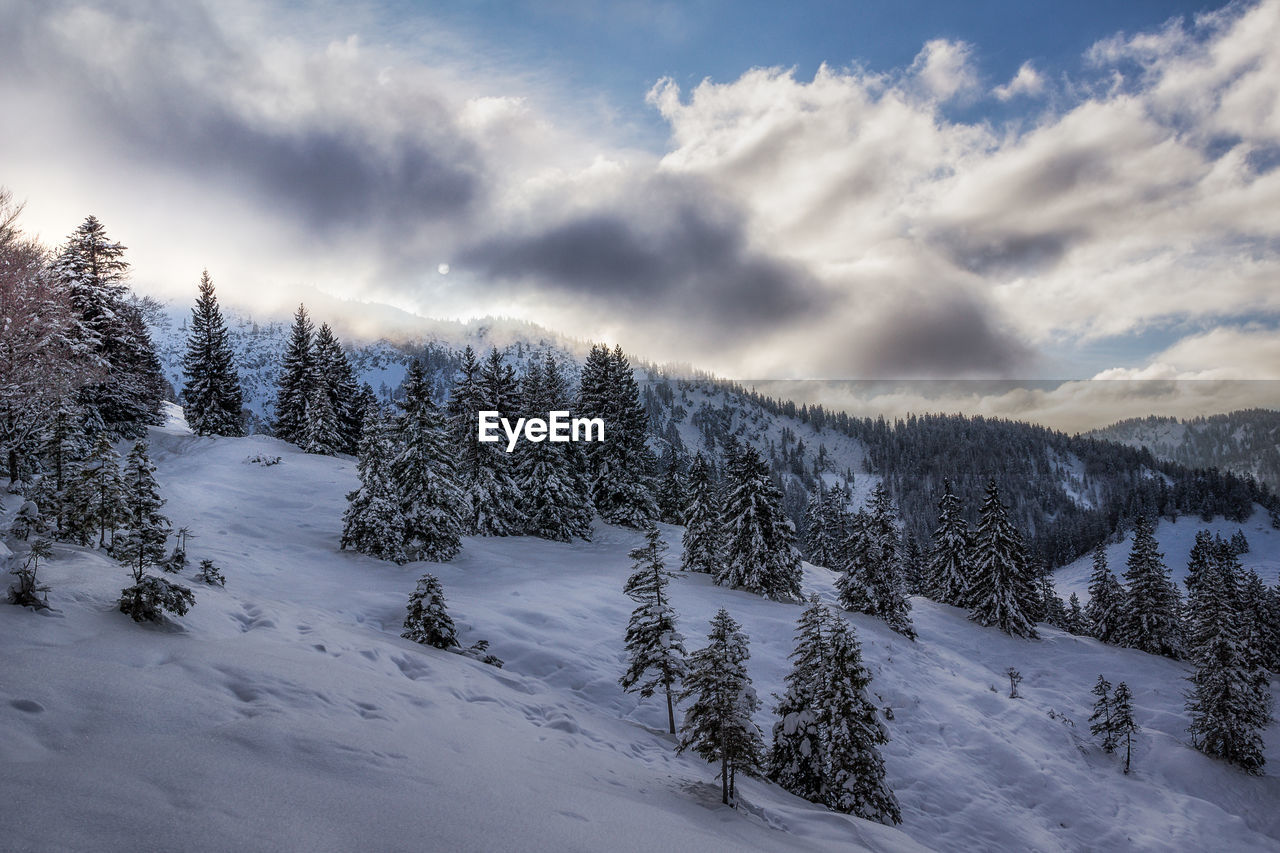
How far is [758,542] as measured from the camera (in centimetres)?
3381

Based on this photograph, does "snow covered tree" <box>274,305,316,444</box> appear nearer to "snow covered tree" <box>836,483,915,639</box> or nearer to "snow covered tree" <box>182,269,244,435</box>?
"snow covered tree" <box>182,269,244,435</box>

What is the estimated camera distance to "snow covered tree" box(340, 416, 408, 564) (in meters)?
27.8

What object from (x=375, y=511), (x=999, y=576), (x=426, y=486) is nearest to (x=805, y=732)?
(x=375, y=511)

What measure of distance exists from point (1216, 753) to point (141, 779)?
4544cm

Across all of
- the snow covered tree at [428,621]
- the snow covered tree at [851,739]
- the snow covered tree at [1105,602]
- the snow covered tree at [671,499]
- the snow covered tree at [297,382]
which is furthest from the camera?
the snow covered tree at [297,382]

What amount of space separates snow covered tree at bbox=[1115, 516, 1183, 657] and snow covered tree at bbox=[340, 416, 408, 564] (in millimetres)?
56677

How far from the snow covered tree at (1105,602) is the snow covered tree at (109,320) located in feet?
247

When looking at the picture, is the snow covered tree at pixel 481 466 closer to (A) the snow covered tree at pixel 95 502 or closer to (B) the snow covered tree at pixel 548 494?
(B) the snow covered tree at pixel 548 494

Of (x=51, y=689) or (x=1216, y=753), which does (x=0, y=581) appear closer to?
(x=51, y=689)

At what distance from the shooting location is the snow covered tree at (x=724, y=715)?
1034 cm

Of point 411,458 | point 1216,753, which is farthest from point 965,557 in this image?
point 411,458

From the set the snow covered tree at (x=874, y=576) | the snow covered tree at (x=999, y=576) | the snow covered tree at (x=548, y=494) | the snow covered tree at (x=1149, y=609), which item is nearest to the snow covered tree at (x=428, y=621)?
the snow covered tree at (x=548, y=494)

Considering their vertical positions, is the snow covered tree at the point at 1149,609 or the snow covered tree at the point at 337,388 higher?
the snow covered tree at the point at 337,388

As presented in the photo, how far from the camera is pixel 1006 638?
4356 cm
